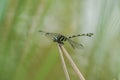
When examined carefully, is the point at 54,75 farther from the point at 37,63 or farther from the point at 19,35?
the point at 19,35

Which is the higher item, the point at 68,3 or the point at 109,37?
the point at 68,3

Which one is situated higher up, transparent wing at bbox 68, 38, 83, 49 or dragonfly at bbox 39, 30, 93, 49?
dragonfly at bbox 39, 30, 93, 49

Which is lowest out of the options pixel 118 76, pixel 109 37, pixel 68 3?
pixel 118 76

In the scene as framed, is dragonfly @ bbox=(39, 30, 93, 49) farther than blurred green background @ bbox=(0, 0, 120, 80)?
No

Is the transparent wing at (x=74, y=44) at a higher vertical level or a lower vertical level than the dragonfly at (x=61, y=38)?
lower

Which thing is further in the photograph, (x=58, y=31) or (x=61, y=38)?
(x=58, y=31)

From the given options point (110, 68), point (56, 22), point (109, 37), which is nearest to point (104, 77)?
point (110, 68)

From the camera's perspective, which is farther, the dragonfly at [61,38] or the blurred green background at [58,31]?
the blurred green background at [58,31]

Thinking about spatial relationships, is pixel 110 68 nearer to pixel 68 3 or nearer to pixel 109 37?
pixel 109 37
